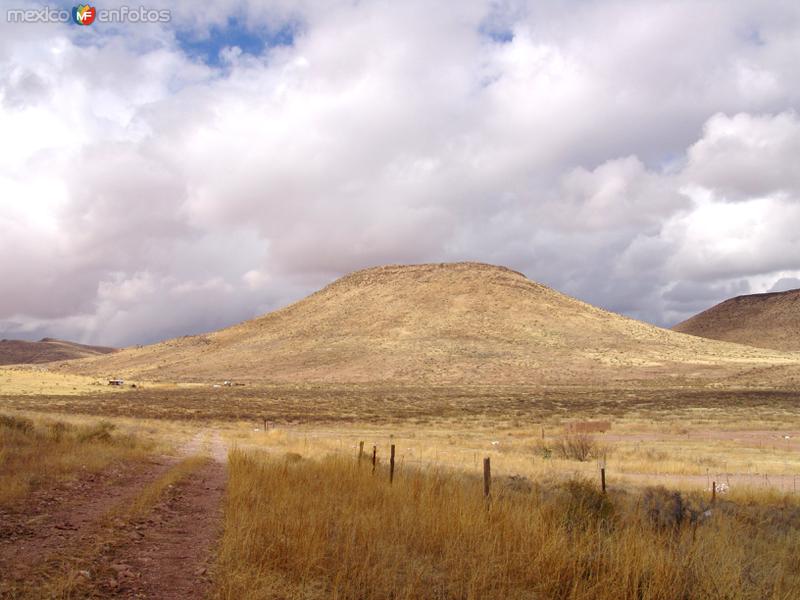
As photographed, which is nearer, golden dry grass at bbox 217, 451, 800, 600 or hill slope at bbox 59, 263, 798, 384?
golden dry grass at bbox 217, 451, 800, 600

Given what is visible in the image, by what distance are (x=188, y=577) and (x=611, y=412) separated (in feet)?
154

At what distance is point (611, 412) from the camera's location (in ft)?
162

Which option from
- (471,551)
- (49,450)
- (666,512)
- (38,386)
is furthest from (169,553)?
(38,386)

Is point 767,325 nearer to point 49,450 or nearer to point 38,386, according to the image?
point 38,386

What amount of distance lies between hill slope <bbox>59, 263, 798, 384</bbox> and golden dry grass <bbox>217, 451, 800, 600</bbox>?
8162 cm

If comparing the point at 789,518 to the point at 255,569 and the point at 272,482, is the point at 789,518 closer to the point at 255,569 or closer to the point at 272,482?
the point at 272,482

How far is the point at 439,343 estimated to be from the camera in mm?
109438

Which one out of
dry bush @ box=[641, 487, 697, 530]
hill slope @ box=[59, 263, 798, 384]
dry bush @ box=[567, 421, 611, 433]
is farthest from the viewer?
hill slope @ box=[59, 263, 798, 384]

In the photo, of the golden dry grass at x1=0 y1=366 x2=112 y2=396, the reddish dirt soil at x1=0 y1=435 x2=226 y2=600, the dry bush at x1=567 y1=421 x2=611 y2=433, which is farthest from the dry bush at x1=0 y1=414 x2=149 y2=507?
the golden dry grass at x1=0 y1=366 x2=112 y2=396

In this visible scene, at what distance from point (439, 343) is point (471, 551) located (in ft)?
334

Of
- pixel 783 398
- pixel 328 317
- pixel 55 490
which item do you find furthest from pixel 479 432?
pixel 328 317

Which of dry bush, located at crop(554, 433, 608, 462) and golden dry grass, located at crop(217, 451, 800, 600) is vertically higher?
golden dry grass, located at crop(217, 451, 800, 600)

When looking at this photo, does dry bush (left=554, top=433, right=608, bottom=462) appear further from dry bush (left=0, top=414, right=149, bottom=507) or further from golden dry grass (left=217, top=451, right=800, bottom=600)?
dry bush (left=0, top=414, right=149, bottom=507)

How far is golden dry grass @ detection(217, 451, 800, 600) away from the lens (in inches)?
268
